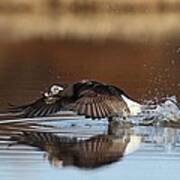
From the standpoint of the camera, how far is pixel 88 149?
7828mm

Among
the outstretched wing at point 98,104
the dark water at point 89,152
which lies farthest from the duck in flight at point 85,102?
the dark water at point 89,152

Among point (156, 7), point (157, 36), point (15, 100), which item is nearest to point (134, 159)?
point (15, 100)

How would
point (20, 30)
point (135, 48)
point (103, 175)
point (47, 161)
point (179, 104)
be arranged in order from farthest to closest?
point (20, 30) < point (135, 48) < point (179, 104) < point (47, 161) < point (103, 175)

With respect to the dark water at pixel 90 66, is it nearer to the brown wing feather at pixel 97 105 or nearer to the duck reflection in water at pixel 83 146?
the brown wing feather at pixel 97 105

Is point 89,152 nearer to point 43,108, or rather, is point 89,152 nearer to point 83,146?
point 83,146

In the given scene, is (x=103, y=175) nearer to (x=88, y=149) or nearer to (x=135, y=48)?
(x=88, y=149)

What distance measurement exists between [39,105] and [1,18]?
54.8 ft

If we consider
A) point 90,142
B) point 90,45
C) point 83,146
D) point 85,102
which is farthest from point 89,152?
point 90,45

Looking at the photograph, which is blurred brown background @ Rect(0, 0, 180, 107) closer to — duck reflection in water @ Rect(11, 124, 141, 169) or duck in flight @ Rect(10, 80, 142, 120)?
duck in flight @ Rect(10, 80, 142, 120)

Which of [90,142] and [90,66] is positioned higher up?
[90,66]

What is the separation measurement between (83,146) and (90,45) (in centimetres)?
1177

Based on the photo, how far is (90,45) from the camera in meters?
19.6

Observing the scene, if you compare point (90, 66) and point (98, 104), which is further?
point (90, 66)

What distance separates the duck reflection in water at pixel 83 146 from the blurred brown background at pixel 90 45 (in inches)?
70.4
